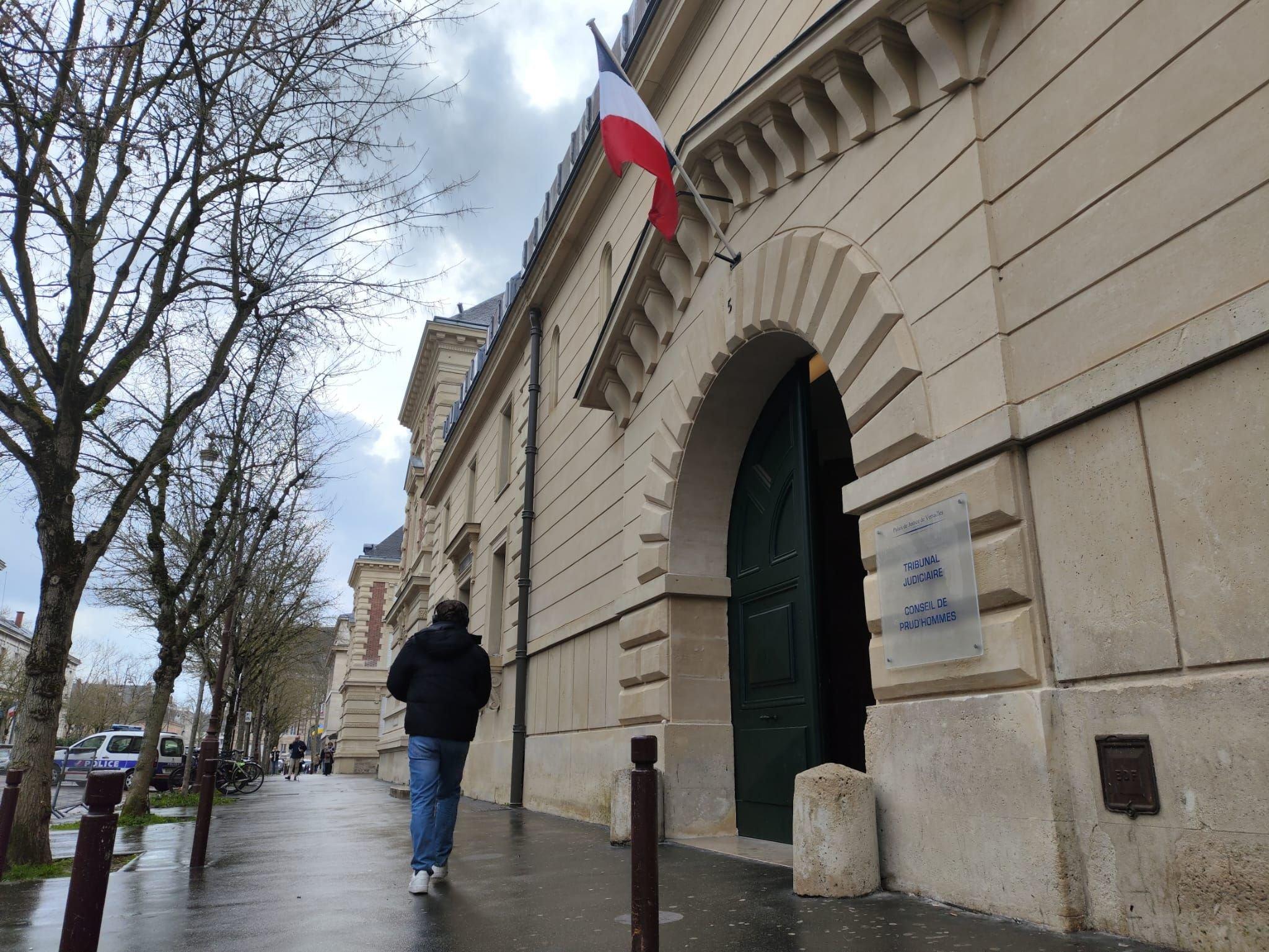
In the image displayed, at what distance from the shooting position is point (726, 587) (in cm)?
845

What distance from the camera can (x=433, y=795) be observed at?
19.6 feet

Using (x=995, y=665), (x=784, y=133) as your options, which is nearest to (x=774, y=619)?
(x=995, y=665)

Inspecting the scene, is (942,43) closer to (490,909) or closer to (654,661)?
(654,661)

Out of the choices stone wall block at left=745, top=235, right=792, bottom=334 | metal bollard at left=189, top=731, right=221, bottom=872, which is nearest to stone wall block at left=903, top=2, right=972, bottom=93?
stone wall block at left=745, top=235, right=792, bottom=334

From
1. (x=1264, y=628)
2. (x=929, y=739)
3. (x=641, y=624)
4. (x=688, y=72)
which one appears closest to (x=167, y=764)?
(x=641, y=624)

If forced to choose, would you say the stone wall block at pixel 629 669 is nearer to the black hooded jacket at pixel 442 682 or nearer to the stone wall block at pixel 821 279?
the black hooded jacket at pixel 442 682

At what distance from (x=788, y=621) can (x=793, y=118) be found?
4020mm

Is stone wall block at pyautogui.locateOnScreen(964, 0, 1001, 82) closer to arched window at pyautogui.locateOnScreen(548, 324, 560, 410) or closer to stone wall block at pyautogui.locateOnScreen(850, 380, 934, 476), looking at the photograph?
stone wall block at pyautogui.locateOnScreen(850, 380, 934, 476)

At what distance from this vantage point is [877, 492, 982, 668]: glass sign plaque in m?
4.60

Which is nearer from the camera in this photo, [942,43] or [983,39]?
[983,39]

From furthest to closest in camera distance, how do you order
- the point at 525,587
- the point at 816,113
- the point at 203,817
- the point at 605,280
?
the point at 525,587 < the point at 605,280 < the point at 203,817 < the point at 816,113

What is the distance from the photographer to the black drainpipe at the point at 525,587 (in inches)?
537

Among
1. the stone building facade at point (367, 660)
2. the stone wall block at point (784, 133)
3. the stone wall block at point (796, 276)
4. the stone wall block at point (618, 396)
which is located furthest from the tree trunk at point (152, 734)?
the stone building facade at point (367, 660)

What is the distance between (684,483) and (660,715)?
2.19 meters
